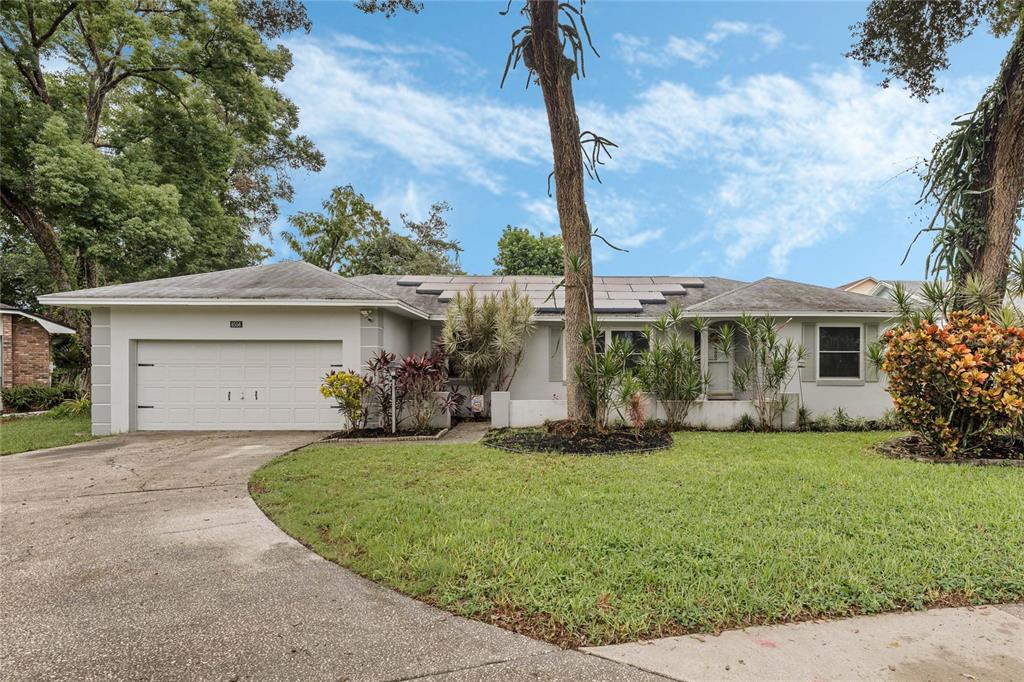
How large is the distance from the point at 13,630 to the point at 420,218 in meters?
28.2

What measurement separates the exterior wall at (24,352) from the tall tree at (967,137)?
24.7 metres

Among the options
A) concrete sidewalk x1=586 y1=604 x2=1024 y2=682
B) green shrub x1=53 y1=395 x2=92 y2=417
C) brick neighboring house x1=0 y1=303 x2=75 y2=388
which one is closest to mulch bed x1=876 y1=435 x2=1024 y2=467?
concrete sidewalk x1=586 y1=604 x2=1024 y2=682

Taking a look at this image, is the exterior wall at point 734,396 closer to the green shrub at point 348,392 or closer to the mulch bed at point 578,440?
the mulch bed at point 578,440

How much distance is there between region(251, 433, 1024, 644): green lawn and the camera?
9.91ft

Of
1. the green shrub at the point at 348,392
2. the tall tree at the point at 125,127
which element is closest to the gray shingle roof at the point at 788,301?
the green shrub at the point at 348,392

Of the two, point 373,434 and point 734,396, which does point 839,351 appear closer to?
point 734,396

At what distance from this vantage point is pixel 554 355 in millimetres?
12289

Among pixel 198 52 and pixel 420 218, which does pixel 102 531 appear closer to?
pixel 198 52

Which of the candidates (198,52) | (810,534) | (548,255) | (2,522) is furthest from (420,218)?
(810,534)

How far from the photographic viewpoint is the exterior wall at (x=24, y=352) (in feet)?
51.3

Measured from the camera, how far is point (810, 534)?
4.00m

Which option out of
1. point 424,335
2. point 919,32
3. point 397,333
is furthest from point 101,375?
point 919,32

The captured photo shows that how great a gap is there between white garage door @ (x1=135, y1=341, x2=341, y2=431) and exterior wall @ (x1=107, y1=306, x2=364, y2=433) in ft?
0.72

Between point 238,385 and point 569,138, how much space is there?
328 inches
